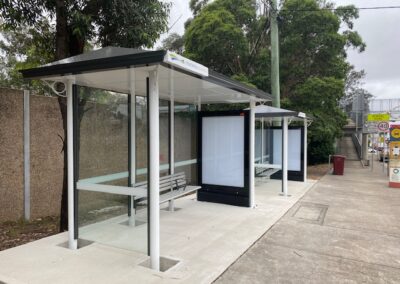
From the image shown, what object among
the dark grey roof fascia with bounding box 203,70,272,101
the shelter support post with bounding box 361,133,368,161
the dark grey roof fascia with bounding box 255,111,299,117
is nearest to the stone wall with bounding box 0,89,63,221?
the dark grey roof fascia with bounding box 203,70,272,101

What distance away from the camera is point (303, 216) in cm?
588

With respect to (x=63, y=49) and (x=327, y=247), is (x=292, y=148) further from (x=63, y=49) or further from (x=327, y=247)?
(x=63, y=49)

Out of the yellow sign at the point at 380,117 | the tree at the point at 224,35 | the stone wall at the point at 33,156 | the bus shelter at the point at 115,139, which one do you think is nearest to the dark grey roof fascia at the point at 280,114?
the bus shelter at the point at 115,139

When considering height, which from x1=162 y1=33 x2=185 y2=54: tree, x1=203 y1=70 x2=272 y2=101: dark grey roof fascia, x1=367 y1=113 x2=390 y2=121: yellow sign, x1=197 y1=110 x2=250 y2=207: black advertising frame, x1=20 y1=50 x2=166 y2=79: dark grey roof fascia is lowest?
x1=197 y1=110 x2=250 y2=207: black advertising frame

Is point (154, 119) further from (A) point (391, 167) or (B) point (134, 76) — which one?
(A) point (391, 167)

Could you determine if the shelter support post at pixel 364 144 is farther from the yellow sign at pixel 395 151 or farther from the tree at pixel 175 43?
the tree at pixel 175 43

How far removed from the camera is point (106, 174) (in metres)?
4.23

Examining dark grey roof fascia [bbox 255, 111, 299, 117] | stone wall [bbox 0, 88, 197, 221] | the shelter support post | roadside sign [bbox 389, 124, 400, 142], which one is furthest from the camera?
the shelter support post

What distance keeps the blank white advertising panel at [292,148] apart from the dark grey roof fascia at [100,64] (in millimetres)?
7914

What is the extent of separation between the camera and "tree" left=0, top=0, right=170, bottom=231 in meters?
4.48

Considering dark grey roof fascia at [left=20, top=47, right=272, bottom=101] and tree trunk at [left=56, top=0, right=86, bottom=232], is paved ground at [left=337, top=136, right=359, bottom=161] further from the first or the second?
dark grey roof fascia at [left=20, top=47, right=272, bottom=101]

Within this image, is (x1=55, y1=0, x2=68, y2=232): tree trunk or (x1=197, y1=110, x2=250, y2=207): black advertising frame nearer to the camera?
(x1=55, y1=0, x2=68, y2=232): tree trunk

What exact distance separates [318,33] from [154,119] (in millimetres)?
10995

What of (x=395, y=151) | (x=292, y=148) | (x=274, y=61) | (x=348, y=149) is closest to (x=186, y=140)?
(x=292, y=148)
